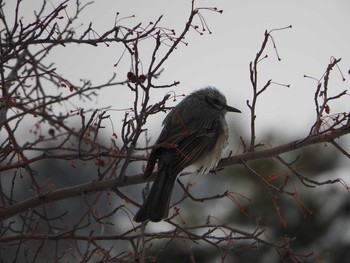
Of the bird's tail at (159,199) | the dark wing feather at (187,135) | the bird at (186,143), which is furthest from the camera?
the dark wing feather at (187,135)

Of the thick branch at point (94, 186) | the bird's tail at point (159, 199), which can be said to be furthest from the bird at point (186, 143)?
the thick branch at point (94, 186)

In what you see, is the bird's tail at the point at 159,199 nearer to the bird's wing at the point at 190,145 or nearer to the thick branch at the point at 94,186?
the bird's wing at the point at 190,145

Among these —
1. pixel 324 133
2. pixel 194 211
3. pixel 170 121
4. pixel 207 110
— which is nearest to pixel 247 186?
pixel 194 211

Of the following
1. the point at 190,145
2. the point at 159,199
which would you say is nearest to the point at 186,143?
the point at 190,145

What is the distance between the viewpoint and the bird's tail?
4.96 meters

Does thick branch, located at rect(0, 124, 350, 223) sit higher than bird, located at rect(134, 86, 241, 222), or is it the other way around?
bird, located at rect(134, 86, 241, 222)

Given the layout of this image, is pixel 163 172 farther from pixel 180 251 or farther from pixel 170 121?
pixel 180 251

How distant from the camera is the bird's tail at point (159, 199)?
16.3ft

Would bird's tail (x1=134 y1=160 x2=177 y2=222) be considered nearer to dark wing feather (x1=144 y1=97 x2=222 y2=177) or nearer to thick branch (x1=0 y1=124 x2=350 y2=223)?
dark wing feather (x1=144 y1=97 x2=222 y2=177)

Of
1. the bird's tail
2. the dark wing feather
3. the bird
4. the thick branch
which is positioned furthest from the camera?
the dark wing feather

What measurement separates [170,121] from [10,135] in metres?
2.05

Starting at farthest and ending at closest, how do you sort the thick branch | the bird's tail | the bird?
1. the bird
2. the bird's tail
3. the thick branch

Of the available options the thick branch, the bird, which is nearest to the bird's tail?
the bird

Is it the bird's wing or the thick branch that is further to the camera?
the bird's wing
